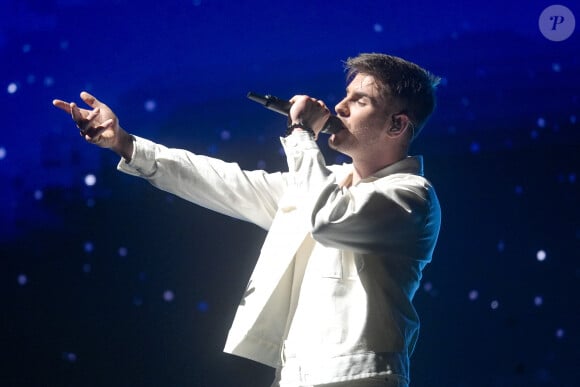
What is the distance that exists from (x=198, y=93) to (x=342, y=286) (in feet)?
2.84

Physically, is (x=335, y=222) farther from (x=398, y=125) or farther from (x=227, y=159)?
(x=227, y=159)

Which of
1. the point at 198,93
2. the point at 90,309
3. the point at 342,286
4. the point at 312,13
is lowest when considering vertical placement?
the point at 90,309

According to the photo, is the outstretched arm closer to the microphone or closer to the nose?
the microphone

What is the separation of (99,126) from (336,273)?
0.60 metres

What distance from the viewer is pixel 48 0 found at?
210 cm

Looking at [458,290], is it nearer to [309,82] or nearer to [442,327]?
[442,327]

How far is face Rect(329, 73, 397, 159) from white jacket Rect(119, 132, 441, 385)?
8cm

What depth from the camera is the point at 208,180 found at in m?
1.76

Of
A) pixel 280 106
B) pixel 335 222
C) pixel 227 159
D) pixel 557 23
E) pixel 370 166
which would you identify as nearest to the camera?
pixel 335 222

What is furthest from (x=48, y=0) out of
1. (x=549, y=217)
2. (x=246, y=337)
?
(x=549, y=217)

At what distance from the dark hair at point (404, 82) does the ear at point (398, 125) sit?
0.02 m

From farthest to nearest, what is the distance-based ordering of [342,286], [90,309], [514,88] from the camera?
1. [514,88]
2. [90,309]
3. [342,286]

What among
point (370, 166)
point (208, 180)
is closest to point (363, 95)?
point (370, 166)

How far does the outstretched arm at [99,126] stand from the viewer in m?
1.62
